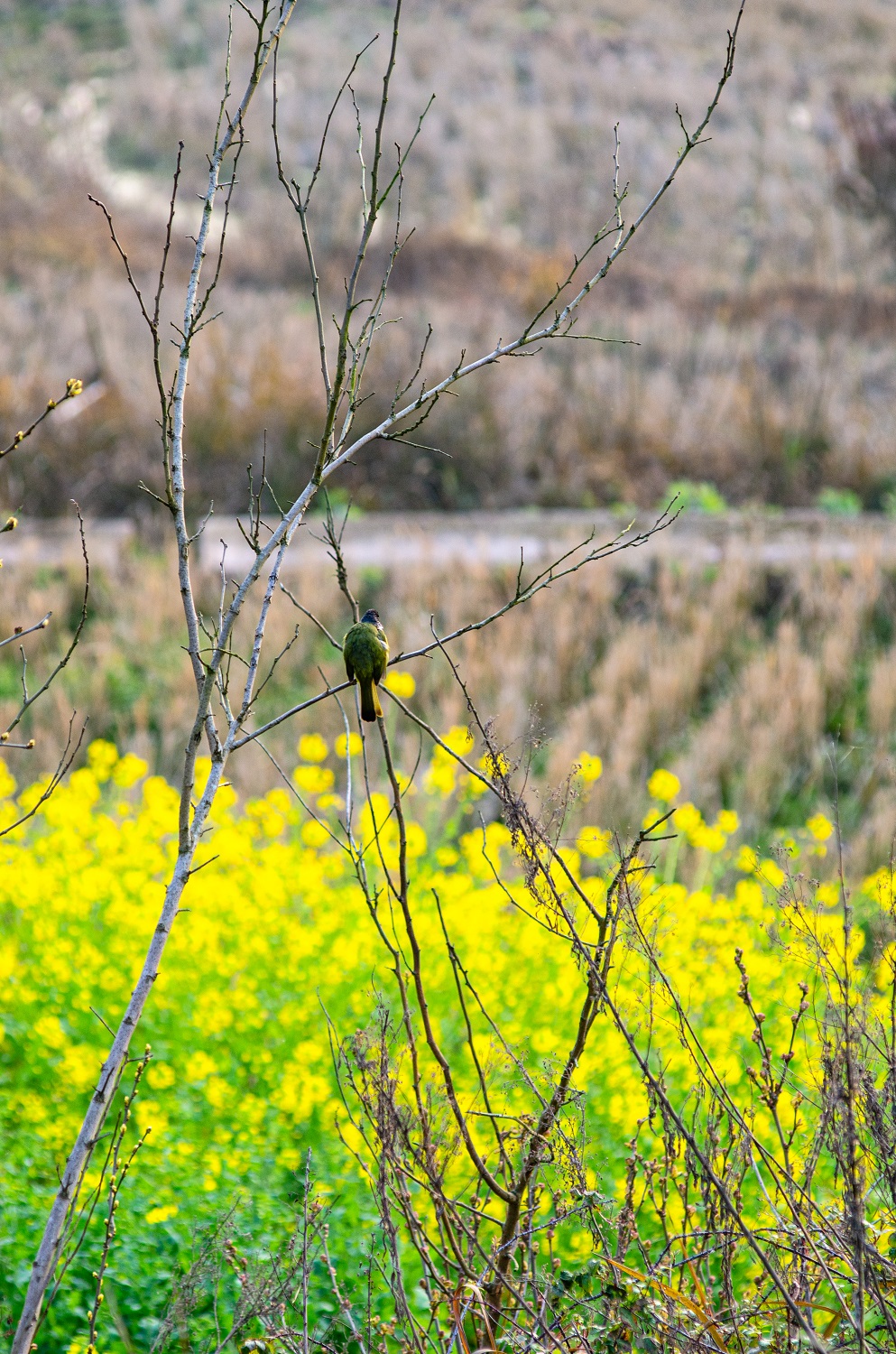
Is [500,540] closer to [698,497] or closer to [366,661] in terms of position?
[698,497]

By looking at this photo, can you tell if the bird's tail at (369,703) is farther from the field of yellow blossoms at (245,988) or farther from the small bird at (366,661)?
the field of yellow blossoms at (245,988)

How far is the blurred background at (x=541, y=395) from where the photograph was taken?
19.5ft

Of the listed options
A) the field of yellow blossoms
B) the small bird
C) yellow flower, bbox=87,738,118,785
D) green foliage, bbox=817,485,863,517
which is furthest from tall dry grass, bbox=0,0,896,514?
yellow flower, bbox=87,738,118,785

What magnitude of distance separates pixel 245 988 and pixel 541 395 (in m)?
8.08

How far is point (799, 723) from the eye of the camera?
18.7ft

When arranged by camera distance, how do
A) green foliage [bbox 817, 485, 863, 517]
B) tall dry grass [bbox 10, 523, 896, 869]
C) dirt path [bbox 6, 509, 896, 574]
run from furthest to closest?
green foliage [bbox 817, 485, 863, 517] → dirt path [bbox 6, 509, 896, 574] → tall dry grass [bbox 10, 523, 896, 869]

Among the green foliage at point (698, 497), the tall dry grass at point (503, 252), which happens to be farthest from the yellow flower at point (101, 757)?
the green foliage at point (698, 497)

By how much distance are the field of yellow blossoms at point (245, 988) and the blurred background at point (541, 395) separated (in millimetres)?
581

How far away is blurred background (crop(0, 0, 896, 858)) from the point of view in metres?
5.94

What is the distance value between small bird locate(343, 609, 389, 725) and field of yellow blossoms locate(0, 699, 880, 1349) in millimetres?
759

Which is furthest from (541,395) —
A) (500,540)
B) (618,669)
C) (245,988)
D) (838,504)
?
(245,988)

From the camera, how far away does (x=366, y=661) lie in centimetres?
158

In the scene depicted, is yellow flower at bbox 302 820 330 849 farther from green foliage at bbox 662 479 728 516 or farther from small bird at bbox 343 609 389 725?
green foliage at bbox 662 479 728 516

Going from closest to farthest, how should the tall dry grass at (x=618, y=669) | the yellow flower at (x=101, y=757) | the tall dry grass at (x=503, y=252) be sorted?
the yellow flower at (x=101, y=757)
the tall dry grass at (x=618, y=669)
the tall dry grass at (x=503, y=252)
